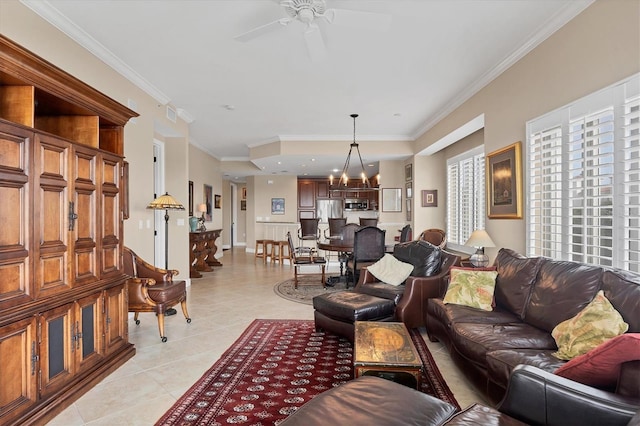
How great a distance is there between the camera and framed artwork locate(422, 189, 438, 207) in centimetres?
727

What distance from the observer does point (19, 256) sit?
6.88 feet

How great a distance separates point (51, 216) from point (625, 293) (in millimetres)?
3536

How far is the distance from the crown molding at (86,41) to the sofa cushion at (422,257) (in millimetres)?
3857

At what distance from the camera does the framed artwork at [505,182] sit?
3.64 metres

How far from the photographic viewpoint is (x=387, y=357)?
2223mm

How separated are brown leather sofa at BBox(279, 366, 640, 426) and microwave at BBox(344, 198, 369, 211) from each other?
1040 centimetres

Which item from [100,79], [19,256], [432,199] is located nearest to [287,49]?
[100,79]

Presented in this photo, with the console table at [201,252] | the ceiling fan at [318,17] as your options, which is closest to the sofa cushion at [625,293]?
the ceiling fan at [318,17]

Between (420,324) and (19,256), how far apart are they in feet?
11.2

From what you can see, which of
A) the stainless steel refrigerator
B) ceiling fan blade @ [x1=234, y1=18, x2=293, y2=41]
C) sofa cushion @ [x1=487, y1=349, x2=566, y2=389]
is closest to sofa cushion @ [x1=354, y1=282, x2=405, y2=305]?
sofa cushion @ [x1=487, y1=349, x2=566, y2=389]

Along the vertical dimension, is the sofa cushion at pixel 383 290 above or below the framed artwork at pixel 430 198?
below

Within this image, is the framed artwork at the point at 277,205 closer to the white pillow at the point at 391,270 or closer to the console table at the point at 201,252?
the console table at the point at 201,252

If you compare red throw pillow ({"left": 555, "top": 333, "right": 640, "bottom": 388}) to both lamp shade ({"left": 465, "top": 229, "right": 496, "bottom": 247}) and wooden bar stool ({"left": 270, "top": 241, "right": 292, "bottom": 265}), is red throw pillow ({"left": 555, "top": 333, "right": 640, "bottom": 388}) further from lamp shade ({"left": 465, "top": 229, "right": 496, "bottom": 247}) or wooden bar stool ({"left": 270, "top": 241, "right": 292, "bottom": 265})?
wooden bar stool ({"left": 270, "top": 241, "right": 292, "bottom": 265})

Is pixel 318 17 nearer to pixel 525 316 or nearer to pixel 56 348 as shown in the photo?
pixel 525 316
